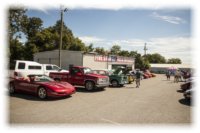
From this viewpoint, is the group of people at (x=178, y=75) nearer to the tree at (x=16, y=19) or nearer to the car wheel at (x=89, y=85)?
the car wheel at (x=89, y=85)

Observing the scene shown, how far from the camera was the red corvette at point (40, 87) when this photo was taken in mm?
10031

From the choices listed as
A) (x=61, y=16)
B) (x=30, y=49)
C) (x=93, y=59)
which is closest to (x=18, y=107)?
(x=61, y=16)

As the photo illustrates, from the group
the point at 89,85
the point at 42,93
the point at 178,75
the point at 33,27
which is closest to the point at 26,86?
the point at 42,93

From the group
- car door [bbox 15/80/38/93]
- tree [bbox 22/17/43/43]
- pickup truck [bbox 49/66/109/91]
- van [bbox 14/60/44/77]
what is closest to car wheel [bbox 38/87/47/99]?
car door [bbox 15/80/38/93]

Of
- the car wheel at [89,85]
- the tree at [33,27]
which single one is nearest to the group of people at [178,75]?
the car wheel at [89,85]

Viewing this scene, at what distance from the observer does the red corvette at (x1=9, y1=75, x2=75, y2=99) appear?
10.0 m

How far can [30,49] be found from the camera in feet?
157

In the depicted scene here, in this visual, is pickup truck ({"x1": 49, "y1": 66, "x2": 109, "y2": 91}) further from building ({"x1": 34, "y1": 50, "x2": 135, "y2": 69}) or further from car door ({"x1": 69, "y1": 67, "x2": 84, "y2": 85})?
building ({"x1": 34, "y1": 50, "x2": 135, "y2": 69})

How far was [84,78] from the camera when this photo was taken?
13859 mm

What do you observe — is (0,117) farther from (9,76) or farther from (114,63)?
(114,63)

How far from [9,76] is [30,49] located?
37.9 metres

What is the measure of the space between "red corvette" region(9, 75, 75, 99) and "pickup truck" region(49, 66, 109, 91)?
2.99m

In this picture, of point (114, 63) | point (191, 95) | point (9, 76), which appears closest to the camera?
point (191, 95)

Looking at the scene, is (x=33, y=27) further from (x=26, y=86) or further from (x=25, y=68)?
(x=26, y=86)
